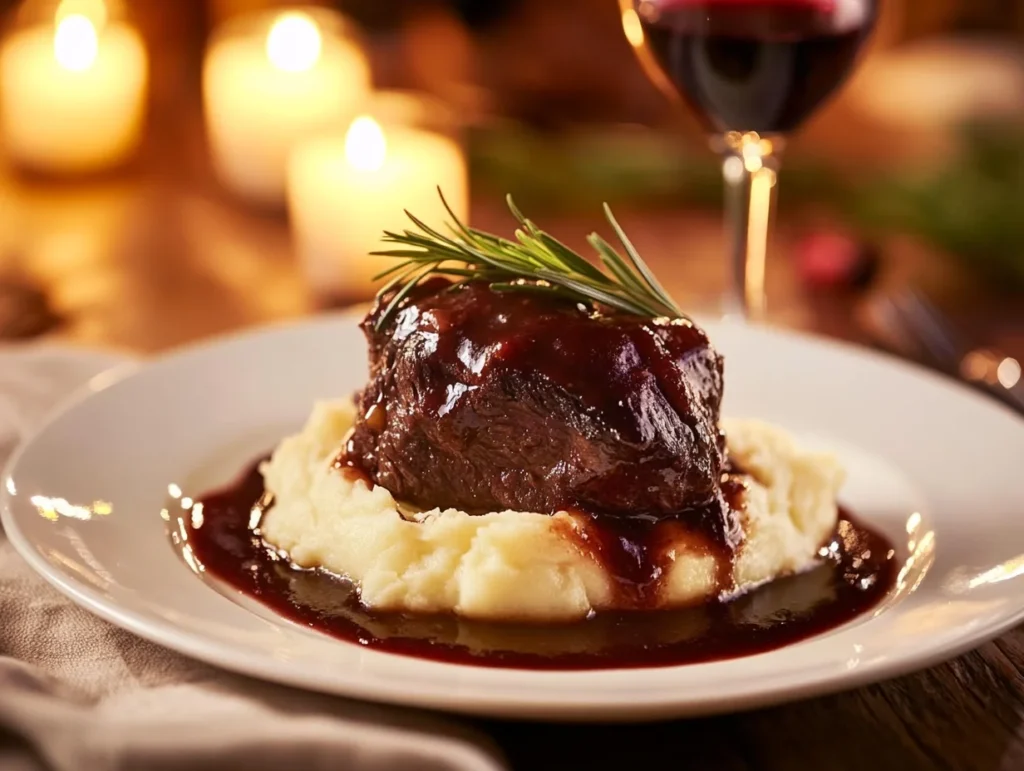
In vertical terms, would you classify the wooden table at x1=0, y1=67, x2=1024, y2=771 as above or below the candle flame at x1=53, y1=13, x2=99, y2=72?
below

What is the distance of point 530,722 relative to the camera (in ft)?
8.55

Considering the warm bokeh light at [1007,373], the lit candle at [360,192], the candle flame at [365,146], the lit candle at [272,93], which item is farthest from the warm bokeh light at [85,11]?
the warm bokeh light at [1007,373]

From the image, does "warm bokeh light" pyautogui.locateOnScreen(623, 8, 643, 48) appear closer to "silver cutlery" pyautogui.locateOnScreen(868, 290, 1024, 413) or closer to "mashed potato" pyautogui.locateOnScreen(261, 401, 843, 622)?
"silver cutlery" pyautogui.locateOnScreen(868, 290, 1024, 413)

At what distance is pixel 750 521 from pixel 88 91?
579 cm

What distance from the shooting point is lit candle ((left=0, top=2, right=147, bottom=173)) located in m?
7.67

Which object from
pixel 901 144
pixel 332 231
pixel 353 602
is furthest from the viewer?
pixel 901 144

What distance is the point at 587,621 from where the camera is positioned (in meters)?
2.93

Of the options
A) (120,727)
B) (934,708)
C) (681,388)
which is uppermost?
(681,388)

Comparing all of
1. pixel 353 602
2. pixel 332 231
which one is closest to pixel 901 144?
pixel 332 231

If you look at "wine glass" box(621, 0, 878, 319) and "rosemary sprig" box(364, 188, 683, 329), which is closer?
"rosemary sprig" box(364, 188, 683, 329)

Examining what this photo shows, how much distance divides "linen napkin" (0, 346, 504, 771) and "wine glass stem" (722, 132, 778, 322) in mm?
2601

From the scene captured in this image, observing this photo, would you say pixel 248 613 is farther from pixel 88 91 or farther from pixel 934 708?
pixel 88 91

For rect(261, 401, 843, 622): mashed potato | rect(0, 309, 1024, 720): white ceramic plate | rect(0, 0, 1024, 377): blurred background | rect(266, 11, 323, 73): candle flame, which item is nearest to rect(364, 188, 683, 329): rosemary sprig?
rect(261, 401, 843, 622): mashed potato

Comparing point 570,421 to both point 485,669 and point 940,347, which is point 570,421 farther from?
point 940,347
